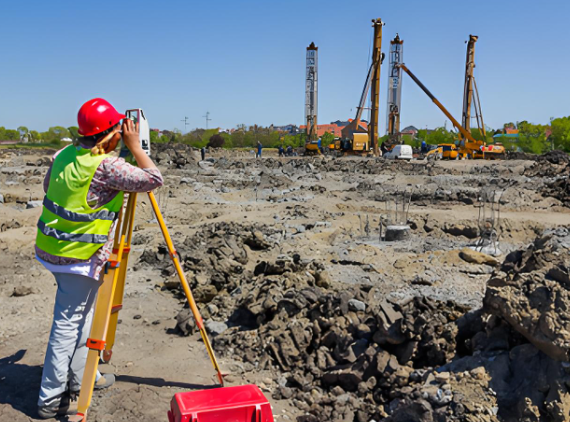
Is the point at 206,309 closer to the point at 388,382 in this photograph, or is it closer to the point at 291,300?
the point at 291,300

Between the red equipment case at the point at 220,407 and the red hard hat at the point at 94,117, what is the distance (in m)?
1.54

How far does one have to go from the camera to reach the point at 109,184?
9.46ft

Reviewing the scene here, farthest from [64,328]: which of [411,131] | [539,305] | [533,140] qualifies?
[411,131]

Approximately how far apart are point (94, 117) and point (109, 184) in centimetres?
39

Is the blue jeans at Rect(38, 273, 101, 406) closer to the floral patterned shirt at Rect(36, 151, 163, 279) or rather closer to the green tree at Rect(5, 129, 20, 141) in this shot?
the floral patterned shirt at Rect(36, 151, 163, 279)

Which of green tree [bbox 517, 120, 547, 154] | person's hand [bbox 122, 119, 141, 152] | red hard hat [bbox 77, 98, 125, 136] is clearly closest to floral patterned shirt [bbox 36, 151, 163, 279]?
person's hand [bbox 122, 119, 141, 152]

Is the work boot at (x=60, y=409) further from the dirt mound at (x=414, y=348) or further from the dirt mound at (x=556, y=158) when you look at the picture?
the dirt mound at (x=556, y=158)

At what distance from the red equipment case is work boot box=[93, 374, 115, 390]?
A: 90 centimetres

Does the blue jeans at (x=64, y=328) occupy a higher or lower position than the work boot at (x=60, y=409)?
higher

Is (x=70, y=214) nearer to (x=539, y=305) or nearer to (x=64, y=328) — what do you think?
(x=64, y=328)

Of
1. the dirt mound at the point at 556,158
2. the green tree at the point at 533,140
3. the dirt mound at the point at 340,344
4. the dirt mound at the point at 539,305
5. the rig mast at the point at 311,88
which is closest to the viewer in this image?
the dirt mound at the point at 539,305

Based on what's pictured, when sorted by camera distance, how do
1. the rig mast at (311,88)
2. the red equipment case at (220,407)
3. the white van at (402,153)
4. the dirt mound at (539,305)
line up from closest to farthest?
the red equipment case at (220,407) → the dirt mound at (539,305) → the white van at (402,153) → the rig mast at (311,88)

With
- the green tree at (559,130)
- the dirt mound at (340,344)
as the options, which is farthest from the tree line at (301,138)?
the dirt mound at (340,344)

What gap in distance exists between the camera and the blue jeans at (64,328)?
3.01 metres
